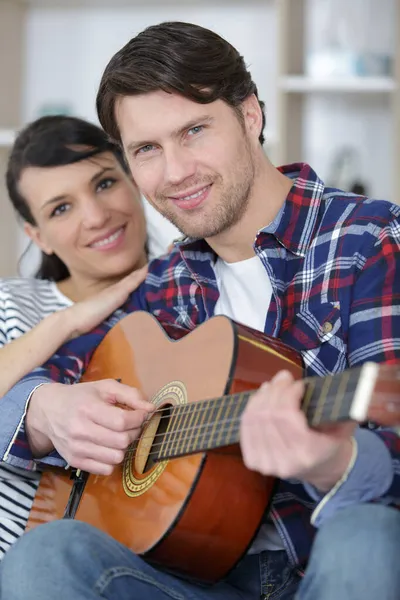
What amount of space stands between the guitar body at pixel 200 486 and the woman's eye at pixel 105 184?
686 mm

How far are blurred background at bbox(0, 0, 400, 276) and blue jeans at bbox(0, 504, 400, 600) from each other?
1.84m

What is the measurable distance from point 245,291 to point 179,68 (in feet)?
1.22

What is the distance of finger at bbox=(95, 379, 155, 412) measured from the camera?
129 cm

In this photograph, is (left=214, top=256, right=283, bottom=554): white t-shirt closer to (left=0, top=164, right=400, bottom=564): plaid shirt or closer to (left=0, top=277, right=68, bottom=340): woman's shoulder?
(left=0, top=164, right=400, bottom=564): plaid shirt

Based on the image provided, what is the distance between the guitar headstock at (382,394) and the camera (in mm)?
843

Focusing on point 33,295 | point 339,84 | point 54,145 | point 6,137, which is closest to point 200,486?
point 33,295

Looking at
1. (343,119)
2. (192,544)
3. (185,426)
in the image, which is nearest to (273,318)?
(185,426)

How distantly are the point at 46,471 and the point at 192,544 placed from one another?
0.47 m

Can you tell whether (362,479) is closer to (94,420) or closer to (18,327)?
(94,420)

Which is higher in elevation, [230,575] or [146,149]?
[146,149]

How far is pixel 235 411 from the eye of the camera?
1.06 meters

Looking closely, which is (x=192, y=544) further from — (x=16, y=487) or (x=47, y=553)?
(x=16, y=487)

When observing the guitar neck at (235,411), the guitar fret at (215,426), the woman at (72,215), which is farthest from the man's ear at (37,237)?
the guitar fret at (215,426)

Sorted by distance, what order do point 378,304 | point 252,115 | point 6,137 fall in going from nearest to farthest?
1. point 378,304
2. point 252,115
3. point 6,137
